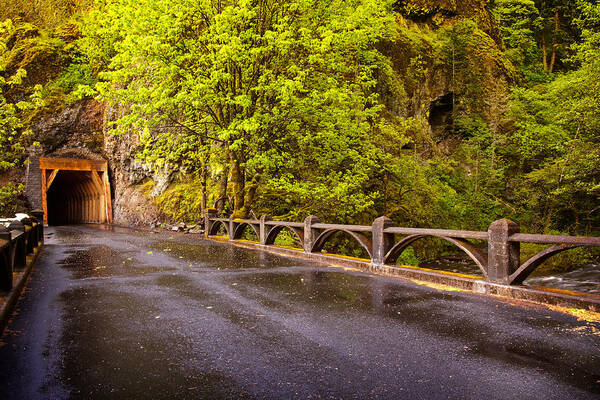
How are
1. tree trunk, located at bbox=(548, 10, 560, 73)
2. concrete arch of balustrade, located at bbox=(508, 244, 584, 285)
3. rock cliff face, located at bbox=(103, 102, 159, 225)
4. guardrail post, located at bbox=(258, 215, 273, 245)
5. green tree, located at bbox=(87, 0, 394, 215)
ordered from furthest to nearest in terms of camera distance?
→ 1. tree trunk, located at bbox=(548, 10, 560, 73)
2. rock cliff face, located at bbox=(103, 102, 159, 225)
3. green tree, located at bbox=(87, 0, 394, 215)
4. guardrail post, located at bbox=(258, 215, 273, 245)
5. concrete arch of balustrade, located at bbox=(508, 244, 584, 285)

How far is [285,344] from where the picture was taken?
14.1ft

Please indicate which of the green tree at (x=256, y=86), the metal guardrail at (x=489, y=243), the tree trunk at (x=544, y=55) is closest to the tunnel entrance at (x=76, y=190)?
the green tree at (x=256, y=86)

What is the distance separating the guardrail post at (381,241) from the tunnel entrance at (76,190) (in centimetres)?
2782

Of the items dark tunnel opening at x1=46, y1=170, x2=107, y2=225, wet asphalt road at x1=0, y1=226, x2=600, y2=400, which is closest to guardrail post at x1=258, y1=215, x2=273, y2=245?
wet asphalt road at x1=0, y1=226, x2=600, y2=400

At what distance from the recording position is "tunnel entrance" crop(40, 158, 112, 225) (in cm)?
2961

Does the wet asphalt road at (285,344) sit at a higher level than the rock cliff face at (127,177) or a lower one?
lower

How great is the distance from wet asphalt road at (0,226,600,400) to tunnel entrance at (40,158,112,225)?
25817mm

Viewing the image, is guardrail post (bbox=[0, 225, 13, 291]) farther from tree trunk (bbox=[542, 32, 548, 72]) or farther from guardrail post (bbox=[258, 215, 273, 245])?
tree trunk (bbox=[542, 32, 548, 72])

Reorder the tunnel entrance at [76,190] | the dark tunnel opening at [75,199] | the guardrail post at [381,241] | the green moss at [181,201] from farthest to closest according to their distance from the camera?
1. the dark tunnel opening at [75,199]
2. the tunnel entrance at [76,190]
3. the green moss at [181,201]
4. the guardrail post at [381,241]

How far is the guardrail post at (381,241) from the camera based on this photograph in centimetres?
889

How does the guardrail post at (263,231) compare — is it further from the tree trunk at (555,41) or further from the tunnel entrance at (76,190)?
the tree trunk at (555,41)

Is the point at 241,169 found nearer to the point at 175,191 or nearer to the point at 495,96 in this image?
the point at 175,191

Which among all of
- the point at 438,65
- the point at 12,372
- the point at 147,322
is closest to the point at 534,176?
the point at 438,65

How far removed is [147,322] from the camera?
5125 millimetres
